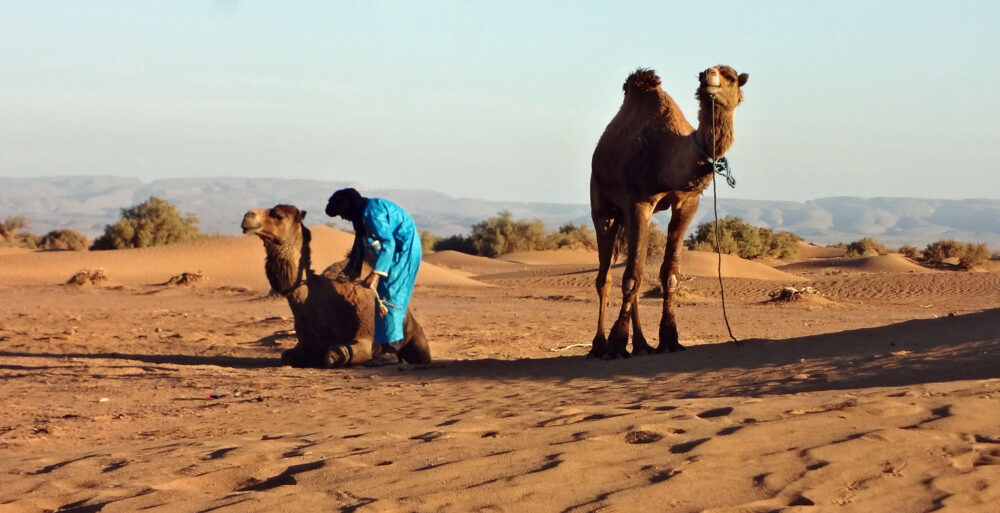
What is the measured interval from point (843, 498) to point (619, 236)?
698 centimetres

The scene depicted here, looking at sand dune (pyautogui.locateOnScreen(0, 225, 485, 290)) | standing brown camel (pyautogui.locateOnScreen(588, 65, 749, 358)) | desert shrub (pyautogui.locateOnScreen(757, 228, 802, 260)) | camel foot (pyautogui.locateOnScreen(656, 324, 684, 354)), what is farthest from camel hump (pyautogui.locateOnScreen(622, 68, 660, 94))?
desert shrub (pyautogui.locateOnScreen(757, 228, 802, 260))

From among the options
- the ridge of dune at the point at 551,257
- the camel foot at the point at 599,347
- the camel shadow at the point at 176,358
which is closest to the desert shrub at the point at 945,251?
the ridge of dune at the point at 551,257

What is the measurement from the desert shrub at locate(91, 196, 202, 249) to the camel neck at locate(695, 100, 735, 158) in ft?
101

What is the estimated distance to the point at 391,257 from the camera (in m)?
10.2

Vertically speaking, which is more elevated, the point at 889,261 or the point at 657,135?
the point at 657,135

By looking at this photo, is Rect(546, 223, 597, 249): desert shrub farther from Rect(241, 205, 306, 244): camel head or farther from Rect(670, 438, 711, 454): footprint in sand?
Rect(670, 438, 711, 454): footprint in sand

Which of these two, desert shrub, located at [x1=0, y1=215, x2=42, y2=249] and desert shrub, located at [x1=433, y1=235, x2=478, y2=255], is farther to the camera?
desert shrub, located at [x1=0, y1=215, x2=42, y2=249]

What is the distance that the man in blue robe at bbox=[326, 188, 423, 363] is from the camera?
10.1 metres

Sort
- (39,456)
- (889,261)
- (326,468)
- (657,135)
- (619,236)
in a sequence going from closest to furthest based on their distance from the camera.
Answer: (326,468) < (39,456) < (657,135) < (619,236) < (889,261)

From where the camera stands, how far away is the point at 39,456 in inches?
242

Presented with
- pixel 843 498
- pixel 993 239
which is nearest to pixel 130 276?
pixel 843 498

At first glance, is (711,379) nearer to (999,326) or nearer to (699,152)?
(699,152)

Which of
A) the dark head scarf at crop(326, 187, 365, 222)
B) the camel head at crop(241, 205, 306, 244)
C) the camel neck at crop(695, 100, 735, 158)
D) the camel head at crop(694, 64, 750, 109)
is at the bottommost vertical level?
the camel head at crop(241, 205, 306, 244)

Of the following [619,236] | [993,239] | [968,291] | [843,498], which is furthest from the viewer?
[993,239]
